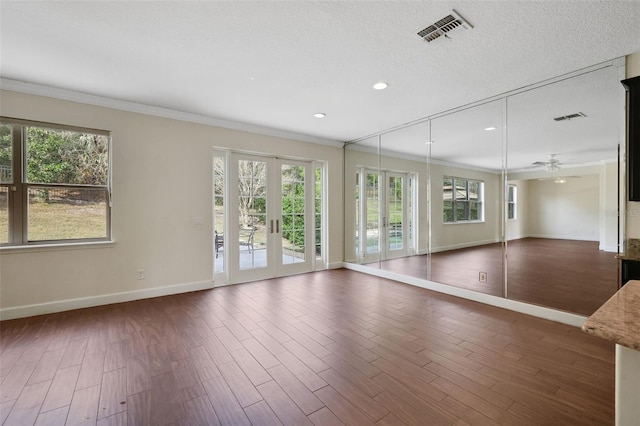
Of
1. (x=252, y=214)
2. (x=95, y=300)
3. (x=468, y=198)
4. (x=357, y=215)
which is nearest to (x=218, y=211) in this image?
(x=252, y=214)

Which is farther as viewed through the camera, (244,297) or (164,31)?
(244,297)

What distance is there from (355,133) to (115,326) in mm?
4727

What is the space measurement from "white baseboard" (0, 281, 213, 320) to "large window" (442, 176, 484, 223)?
4501 millimetres

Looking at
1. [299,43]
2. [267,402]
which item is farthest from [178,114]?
[267,402]

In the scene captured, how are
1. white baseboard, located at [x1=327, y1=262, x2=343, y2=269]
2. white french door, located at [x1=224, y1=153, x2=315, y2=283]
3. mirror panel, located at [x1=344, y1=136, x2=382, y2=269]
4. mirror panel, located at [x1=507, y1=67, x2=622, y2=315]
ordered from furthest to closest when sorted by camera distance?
white baseboard, located at [x1=327, y1=262, x2=343, y2=269], mirror panel, located at [x1=344, y1=136, x2=382, y2=269], white french door, located at [x1=224, y1=153, x2=315, y2=283], mirror panel, located at [x1=507, y1=67, x2=622, y2=315]

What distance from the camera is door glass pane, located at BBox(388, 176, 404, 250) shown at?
583 cm

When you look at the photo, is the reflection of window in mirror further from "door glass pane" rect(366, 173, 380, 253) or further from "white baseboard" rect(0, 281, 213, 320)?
"white baseboard" rect(0, 281, 213, 320)

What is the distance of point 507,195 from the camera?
3.86 metres

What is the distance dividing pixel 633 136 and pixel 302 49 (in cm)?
313

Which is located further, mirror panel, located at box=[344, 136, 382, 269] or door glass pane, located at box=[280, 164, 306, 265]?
mirror panel, located at box=[344, 136, 382, 269]

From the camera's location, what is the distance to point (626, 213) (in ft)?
8.93

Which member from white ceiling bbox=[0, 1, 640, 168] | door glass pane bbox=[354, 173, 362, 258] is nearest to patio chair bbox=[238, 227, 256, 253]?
white ceiling bbox=[0, 1, 640, 168]

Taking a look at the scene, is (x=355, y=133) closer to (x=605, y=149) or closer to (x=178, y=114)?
(x=178, y=114)

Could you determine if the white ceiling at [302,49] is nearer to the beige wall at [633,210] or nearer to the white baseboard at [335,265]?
the beige wall at [633,210]
